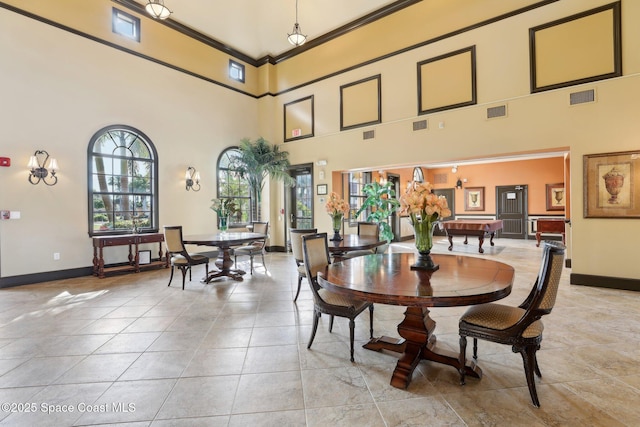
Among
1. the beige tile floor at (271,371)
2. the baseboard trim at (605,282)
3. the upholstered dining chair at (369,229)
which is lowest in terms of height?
the beige tile floor at (271,371)

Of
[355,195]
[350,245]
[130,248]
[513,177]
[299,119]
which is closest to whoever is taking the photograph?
[350,245]

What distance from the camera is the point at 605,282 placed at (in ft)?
15.5

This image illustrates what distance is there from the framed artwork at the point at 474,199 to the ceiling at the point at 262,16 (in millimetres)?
7907

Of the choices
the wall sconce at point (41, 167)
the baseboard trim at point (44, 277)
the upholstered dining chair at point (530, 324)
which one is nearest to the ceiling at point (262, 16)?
the wall sconce at point (41, 167)

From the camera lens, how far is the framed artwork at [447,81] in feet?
18.9

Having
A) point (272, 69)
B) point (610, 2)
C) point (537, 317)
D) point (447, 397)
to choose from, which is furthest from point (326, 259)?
point (272, 69)

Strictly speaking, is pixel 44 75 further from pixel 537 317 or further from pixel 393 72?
pixel 537 317

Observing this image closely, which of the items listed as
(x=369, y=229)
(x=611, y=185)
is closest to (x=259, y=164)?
Result: (x=369, y=229)

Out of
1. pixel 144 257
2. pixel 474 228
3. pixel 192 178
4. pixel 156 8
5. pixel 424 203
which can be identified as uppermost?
pixel 156 8

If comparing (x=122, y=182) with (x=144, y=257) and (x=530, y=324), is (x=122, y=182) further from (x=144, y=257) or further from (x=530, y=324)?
(x=530, y=324)

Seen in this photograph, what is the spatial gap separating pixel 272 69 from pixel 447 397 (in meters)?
8.94

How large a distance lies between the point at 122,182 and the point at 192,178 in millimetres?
1447

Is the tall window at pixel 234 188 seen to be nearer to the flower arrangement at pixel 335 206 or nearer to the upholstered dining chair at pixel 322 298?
the flower arrangement at pixel 335 206

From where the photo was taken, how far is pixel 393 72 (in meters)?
6.69
